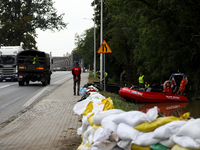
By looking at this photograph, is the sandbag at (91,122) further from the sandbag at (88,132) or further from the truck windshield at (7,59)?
the truck windshield at (7,59)

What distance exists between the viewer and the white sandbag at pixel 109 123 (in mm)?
4445

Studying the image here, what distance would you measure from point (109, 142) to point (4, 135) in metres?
4.13

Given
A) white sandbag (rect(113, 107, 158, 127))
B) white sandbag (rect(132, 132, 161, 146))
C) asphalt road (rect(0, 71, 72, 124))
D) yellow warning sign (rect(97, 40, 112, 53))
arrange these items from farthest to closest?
yellow warning sign (rect(97, 40, 112, 53)) < asphalt road (rect(0, 71, 72, 124)) < white sandbag (rect(113, 107, 158, 127)) < white sandbag (rect(132, 132, 161, 146))

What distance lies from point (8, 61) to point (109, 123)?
31588 mm

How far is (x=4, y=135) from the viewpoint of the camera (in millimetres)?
7633

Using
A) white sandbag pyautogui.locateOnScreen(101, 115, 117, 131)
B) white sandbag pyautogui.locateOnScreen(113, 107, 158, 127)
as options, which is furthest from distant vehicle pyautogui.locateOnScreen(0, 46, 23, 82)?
white sandbag pyautogui.locateOnScreen(113, 107, 158, 127)

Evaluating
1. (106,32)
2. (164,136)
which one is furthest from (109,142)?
(106,32)

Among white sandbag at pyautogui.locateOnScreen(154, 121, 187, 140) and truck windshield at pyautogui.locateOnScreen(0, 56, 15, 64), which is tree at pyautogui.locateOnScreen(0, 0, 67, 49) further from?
white sandbag at pyautogui.locateOnScreen(154, 121, 187, 140)

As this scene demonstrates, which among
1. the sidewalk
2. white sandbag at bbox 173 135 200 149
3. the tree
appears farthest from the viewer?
the tree

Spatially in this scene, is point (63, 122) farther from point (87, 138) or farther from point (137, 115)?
point (137, 115)

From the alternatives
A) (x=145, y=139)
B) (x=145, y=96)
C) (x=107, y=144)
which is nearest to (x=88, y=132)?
(x=107, y=144)

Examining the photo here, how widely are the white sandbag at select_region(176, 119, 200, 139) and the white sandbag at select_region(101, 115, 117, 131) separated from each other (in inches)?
48.9

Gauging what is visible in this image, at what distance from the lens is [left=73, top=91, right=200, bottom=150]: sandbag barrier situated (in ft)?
10.9

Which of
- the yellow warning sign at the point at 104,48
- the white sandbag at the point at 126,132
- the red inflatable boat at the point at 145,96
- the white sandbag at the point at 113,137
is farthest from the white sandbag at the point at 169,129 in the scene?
the red inflatable boat at the point at 145,96
